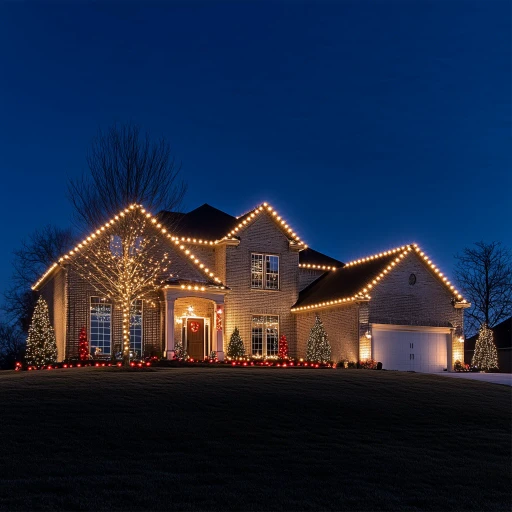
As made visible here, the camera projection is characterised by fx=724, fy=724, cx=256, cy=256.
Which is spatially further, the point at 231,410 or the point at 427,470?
the point at 231,410

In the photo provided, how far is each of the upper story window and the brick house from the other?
4 cm

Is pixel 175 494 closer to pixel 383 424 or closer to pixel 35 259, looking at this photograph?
pixel 383 424

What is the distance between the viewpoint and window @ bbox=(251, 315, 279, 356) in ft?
103

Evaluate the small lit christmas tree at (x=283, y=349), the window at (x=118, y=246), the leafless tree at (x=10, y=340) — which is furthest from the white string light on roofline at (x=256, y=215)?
the leafless tree at (x=10, y=340)

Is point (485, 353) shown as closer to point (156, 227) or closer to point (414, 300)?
point (414, 300)

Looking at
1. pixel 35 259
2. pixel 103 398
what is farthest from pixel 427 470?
pixel 35 259

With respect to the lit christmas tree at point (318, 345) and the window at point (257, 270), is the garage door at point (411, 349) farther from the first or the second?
the window at point (257, 270)

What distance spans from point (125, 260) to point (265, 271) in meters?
9.38

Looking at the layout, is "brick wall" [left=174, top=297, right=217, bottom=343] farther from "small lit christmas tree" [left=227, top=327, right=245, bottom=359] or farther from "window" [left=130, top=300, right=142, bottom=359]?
"window" [left=130, top=300, right=142, bottom=359]

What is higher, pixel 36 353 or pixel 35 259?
pixel 35 259

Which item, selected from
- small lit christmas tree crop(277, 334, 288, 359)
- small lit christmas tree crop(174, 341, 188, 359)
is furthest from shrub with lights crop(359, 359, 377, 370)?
small lit christmas tree crop(174, 341, 188, 359)

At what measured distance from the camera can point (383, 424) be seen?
14.4m

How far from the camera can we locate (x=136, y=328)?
27688mm

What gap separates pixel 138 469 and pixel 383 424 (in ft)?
19.6
